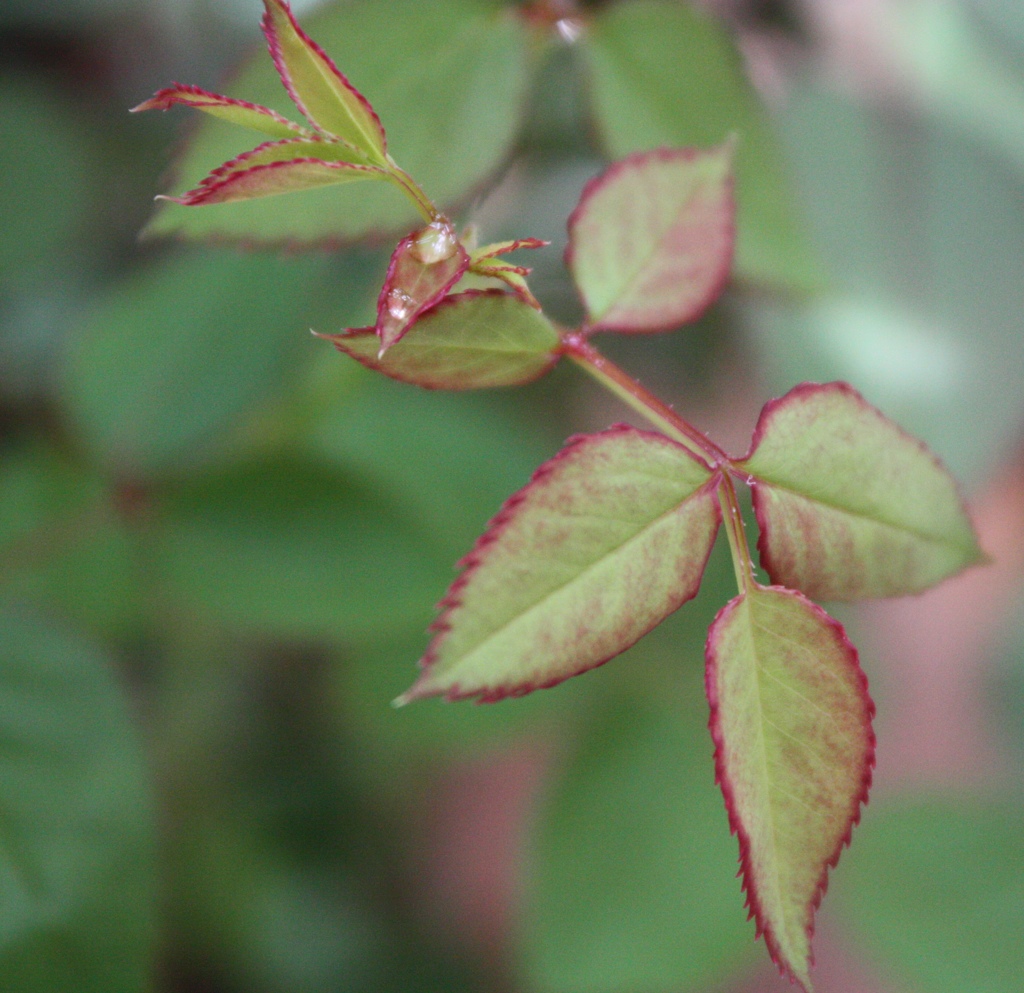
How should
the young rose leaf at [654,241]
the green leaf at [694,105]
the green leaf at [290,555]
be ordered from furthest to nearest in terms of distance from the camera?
the green leaf at [290,555]
the green leaf at [694,105]
the young rose leaf at [654,241]

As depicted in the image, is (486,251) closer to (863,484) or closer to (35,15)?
(863,484)

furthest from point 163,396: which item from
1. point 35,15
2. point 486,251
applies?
point 486,251

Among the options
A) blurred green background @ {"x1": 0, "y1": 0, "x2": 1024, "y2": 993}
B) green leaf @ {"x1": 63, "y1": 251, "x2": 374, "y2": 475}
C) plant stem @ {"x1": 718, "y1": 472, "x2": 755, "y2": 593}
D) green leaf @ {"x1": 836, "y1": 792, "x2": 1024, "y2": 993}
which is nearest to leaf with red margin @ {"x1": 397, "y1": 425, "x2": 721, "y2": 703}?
plant stem @ {"x1": 718, "y1": 472, "x2": 755, "y2": 593}

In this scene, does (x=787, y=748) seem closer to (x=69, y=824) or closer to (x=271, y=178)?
(x=271, y=178)

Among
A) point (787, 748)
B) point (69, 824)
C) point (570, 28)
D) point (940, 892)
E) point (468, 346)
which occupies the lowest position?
point (940, 892)

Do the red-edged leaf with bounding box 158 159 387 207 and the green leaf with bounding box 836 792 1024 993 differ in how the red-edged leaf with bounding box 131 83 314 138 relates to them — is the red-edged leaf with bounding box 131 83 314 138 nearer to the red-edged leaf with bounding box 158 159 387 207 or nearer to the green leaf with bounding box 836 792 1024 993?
the red-edged leaf with bounding box 158 159 387 207

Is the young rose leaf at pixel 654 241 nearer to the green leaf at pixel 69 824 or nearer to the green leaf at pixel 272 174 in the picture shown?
the green leaf at pixel 272 174

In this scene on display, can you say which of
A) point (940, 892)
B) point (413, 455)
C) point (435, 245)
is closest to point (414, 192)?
point (435, 245)

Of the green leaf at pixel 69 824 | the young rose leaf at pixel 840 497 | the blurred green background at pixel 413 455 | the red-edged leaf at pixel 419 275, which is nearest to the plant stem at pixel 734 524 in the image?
the young rose leaf at pixel 840 497
